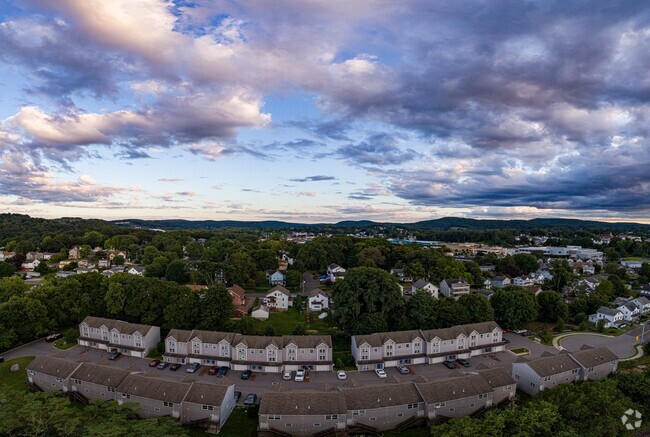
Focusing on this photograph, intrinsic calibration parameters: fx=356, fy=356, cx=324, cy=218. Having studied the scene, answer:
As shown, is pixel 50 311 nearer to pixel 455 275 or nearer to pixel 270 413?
pixel 270 413

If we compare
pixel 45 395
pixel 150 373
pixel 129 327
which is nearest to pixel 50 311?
pixel 129 327

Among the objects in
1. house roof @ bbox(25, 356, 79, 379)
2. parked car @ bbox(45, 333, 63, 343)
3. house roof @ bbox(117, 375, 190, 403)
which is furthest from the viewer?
parked car @ bbox(45, 333, 63, 343)

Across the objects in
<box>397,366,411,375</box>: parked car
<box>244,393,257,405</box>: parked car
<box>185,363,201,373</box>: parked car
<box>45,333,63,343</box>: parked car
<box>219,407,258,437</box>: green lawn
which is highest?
<box>45,333,63,343</box>: parked car

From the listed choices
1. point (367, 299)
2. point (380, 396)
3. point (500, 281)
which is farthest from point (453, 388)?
point (500, 281)

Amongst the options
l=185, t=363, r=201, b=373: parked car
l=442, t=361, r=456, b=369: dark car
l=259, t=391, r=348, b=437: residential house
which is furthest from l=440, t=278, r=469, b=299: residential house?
l=185, t=363, r=201, b=373: parked car

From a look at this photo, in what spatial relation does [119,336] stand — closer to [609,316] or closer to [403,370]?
[403,370]

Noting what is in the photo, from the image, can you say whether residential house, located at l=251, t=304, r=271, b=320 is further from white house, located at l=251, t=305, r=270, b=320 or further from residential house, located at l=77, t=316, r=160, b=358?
residential house, located at l=77, t=316, r=160, b=358

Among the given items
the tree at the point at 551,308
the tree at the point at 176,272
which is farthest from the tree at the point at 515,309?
the tree at the point at 176,272
